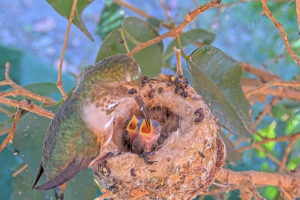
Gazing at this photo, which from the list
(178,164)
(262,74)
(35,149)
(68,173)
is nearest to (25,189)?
(35,149)

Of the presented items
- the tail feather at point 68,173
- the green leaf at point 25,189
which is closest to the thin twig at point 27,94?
the tail feather at point 68,173

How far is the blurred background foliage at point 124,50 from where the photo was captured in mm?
1261

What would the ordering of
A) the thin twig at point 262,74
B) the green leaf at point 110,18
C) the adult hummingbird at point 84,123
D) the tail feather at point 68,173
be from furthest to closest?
the green leaf at point 110,18 < the thin twig at point 262,74 < the adult hummingbird at point 84,123 < the tail feather at point 68,173

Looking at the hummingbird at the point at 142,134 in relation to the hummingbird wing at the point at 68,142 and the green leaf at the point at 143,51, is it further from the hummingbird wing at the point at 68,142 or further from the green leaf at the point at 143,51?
the hummingbird wing at the point at 68,142

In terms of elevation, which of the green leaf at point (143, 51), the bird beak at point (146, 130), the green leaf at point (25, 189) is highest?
the green leaf at point (143, 51)

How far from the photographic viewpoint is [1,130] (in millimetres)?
1306

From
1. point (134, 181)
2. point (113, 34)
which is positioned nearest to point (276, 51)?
point (113, 34)

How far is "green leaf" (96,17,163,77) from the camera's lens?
1270 millimetres

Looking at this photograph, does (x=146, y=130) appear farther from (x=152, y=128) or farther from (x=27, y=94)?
(x=27, y=94)

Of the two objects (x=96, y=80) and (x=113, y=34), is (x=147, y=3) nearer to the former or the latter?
(x=113, y=34)

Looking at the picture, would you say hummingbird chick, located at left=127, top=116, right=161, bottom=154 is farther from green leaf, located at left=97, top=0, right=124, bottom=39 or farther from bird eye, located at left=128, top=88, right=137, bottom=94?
green leaf, located at left=97, top=0, right=124, bottom=39

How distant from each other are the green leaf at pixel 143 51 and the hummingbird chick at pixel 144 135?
18cm

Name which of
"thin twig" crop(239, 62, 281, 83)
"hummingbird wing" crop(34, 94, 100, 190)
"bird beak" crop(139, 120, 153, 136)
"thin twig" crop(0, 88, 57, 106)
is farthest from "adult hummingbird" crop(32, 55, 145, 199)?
"thin twig" crop(239, 62, 281, 83)

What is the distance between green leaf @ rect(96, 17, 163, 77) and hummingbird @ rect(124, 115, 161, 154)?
0.18 metres
